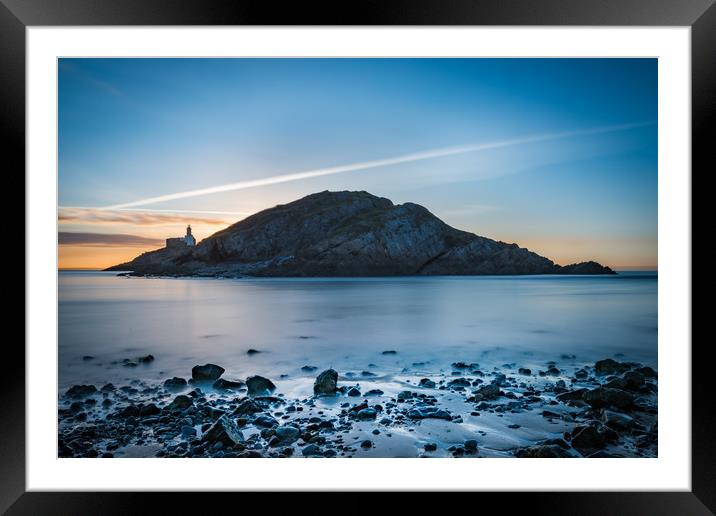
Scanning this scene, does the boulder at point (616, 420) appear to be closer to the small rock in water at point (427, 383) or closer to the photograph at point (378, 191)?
the photograph at point (378, 191)

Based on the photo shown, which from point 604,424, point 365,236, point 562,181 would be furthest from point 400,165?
point 365,236

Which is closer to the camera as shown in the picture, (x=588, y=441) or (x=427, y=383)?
(x=588, y=441)

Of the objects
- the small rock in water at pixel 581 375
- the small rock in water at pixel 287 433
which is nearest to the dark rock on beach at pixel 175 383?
the small rock in water at pixel 287 433

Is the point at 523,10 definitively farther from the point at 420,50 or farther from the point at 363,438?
the point at 363,438

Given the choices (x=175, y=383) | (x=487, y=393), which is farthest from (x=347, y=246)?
(x=487, y=393)

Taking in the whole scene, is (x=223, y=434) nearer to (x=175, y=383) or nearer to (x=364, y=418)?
(x=364, y=418)
